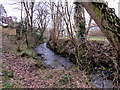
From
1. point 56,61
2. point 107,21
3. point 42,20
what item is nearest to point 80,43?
point 56,61

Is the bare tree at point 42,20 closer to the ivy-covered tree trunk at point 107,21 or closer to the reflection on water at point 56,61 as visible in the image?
the reflection on water at point 56,61

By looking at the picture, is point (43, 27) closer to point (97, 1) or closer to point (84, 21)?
point (84, 21)

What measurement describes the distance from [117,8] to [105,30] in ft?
5.67

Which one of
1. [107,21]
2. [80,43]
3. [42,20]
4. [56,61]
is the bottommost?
[56,61]

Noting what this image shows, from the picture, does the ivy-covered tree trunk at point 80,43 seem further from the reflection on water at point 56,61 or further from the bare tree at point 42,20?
the bare tree at point 42,20

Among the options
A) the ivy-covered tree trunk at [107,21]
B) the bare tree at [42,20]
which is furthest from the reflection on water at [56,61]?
the bare tree at [42,20]

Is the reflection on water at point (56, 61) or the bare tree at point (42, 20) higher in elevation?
the bare tree at point (42, 20)

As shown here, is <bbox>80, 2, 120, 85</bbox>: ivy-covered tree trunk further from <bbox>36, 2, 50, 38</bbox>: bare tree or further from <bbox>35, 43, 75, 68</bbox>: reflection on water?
<bbox>36, 2, 50, 38</bbox>: bare tree

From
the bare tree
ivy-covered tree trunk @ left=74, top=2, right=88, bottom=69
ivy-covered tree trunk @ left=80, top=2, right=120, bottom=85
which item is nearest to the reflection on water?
ivy-covered tree trunk @ left=74, top=2, right=88, bottom=69

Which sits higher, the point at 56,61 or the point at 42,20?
the point at 42,20

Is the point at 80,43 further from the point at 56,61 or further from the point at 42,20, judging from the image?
the point at 42,20

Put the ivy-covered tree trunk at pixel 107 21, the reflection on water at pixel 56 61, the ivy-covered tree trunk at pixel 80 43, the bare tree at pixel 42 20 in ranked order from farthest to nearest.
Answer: the bare tree at pixel 42 20 → the reflection on water at pixel 56 61 → the ivy-covered tree trunk at pixel 80 43 → the ivy-covered tree trunk at pixel 107 21

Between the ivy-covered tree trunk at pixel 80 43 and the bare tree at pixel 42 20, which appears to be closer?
the ivy-covered tree trunk at pixel 80 43

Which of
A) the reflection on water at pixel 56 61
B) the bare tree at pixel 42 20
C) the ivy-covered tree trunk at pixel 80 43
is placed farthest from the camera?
the bare tree at pixel 42 20
